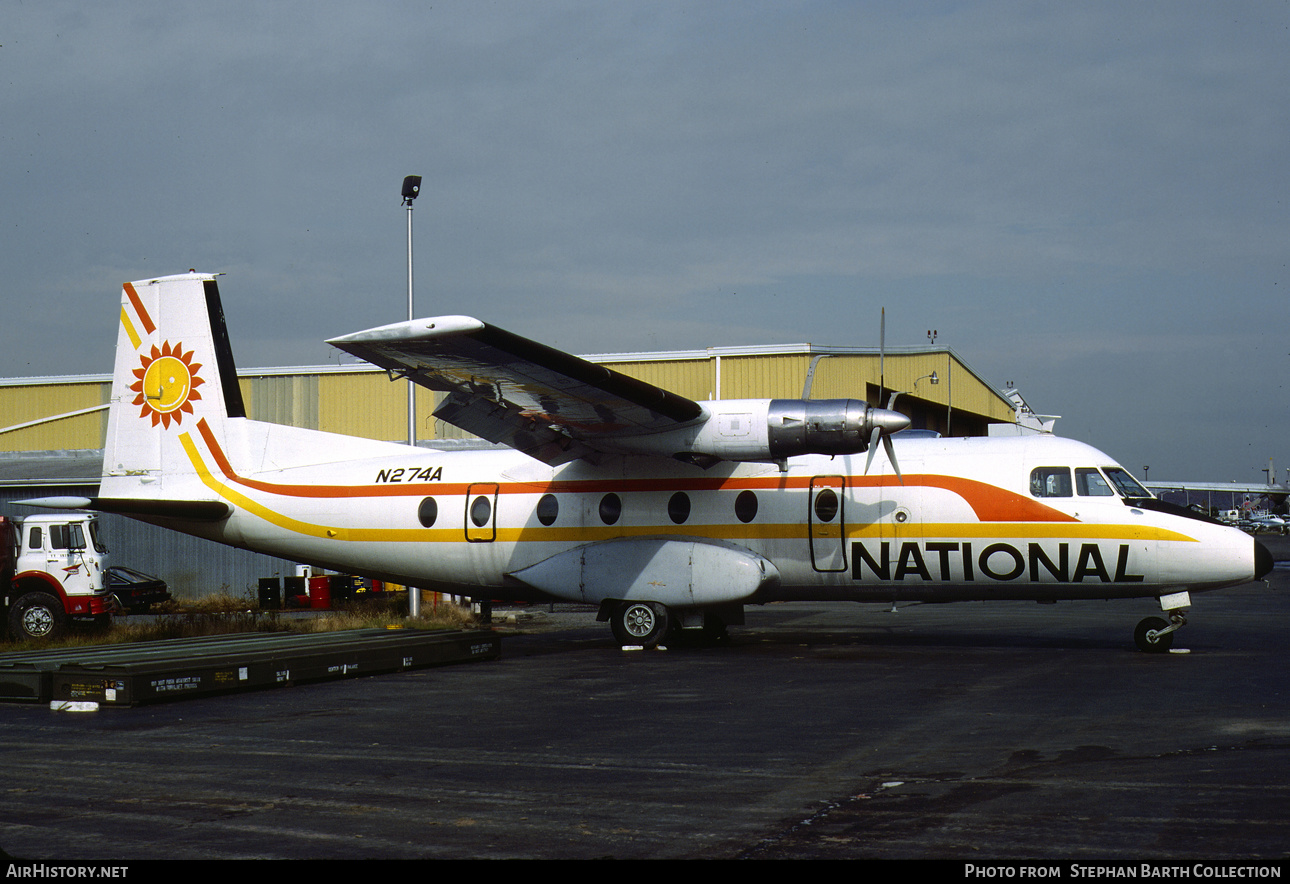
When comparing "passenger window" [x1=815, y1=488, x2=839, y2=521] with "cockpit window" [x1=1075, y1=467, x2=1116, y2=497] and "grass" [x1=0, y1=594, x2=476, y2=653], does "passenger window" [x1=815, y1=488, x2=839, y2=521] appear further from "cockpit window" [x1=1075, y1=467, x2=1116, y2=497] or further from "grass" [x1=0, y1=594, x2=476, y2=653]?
"grass" [x1=0, y1=594, x2=476, y2=653]

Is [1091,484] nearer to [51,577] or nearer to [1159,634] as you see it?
[1159,634]

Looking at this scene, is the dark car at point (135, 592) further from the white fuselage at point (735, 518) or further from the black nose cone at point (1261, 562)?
the black nose cone at point (1261, 562)

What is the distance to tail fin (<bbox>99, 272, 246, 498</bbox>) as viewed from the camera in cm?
1856

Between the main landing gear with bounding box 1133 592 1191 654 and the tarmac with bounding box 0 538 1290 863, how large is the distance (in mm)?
499

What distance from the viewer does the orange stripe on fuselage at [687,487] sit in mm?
15688

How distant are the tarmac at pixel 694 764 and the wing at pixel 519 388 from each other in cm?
351

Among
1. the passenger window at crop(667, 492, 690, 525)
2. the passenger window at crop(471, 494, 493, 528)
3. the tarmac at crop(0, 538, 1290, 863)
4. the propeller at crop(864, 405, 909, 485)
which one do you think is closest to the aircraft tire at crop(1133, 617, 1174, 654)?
the tarmac at crop(0, 538, 1290, 863)

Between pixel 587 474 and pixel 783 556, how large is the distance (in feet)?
11.0

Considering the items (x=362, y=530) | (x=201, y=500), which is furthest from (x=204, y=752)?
(x=201, y=500)

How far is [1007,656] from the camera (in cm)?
1496

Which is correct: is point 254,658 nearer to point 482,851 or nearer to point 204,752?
point 204,752

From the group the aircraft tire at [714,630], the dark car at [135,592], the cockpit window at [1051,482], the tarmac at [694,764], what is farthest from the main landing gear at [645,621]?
the dark car at [135,592]

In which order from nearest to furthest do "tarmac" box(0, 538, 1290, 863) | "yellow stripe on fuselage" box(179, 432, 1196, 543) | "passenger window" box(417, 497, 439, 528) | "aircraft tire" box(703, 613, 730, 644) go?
"tarmac" box(0, 538, 1290, 863) < "yellow stripe on fuselage" box(179, 432, 1196, 543) < "aircraft tire" box(703, 613, 730, 644) < "passenger window" box(417, 497, 439, 528)
